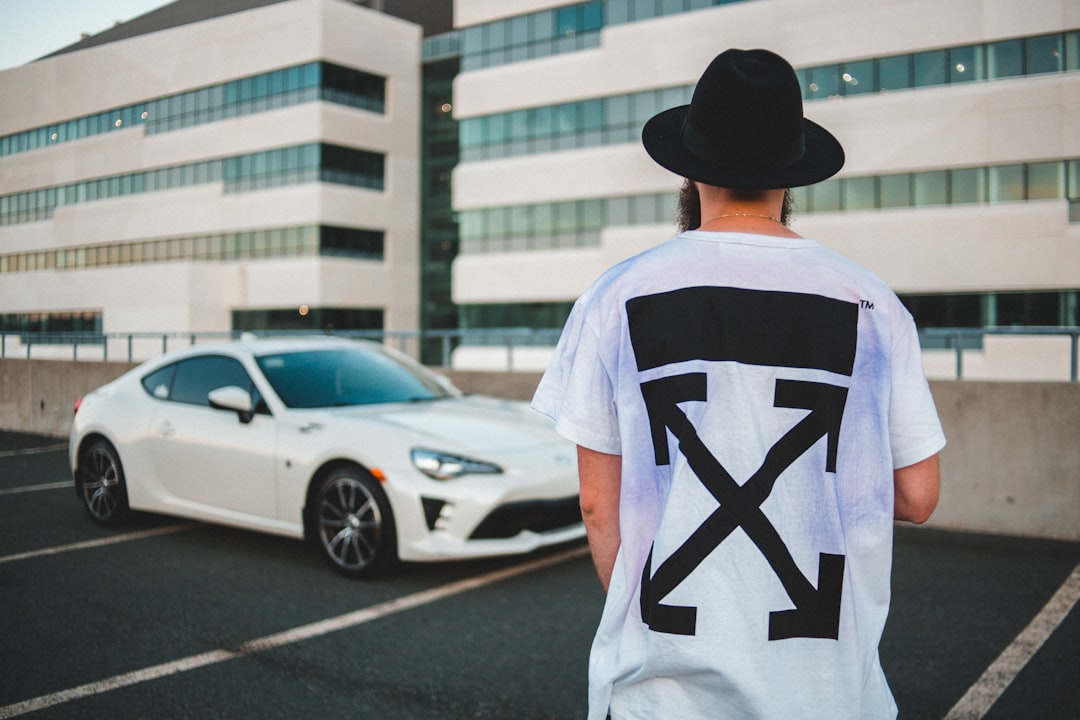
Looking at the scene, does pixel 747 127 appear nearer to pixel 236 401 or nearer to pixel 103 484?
pixel 236 401

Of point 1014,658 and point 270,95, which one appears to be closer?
point 1014,658

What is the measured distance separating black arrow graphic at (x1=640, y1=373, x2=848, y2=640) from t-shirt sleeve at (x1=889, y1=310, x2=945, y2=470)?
0.39 ft

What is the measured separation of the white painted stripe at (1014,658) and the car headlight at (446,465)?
2742 millimetres

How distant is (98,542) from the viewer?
22.3 ft

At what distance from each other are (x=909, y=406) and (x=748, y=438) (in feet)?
1.01

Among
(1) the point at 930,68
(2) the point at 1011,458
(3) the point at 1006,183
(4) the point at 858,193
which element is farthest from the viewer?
(4) the point at 858,193

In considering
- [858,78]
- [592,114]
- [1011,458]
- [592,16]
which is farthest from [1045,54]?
[1011,458]

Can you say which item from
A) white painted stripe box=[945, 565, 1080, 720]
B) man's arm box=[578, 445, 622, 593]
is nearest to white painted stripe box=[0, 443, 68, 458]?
white painted stripe box=[945, 565, 1080, 720]

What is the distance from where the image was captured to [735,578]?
1494 mm

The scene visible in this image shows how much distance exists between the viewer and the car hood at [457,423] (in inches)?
231

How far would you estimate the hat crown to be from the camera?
5.16 feet

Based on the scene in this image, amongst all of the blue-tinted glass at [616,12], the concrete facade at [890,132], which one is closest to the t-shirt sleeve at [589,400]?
the concrete facade at [890,132]

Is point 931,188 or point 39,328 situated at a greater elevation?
point 931,188

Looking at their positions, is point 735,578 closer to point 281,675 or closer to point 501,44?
point 281,675
